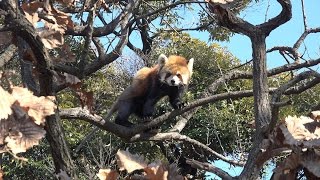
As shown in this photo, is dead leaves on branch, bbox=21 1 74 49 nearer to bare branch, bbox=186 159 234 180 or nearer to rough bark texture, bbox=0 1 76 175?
rough bark texture, bbox=0 1 76 175

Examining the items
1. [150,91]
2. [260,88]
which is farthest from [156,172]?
[150,91]

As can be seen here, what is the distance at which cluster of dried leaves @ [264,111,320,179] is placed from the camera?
1.37 metres

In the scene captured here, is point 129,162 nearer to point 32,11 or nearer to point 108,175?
point 108,175

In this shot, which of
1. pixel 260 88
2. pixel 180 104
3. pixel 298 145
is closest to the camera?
pixel 298 145

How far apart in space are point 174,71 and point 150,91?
1.19 ft

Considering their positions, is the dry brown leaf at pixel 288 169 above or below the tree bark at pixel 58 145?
below

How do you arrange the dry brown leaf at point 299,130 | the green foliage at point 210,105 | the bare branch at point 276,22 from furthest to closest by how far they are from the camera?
1. the green foliage at point 210,105
2. the bare branch at point 276,22
3. the dry brown leaf at point 299,130

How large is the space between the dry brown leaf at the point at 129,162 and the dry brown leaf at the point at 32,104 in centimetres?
21

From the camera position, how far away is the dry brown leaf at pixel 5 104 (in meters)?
1.16

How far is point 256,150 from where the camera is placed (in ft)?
8.88

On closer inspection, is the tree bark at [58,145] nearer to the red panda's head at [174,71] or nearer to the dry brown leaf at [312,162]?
the dry brown leaf at [312,162]

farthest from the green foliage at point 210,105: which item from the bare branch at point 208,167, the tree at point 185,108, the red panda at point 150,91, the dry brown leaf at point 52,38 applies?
the dry brown leaf at point 52,38

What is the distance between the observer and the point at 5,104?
1.17 meters

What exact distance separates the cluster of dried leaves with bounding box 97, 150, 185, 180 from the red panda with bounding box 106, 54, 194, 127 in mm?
4279
